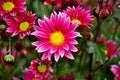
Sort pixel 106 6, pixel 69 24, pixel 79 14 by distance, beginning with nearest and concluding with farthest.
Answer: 1. pixel 69 24
2. pixel 79 14
3. pixel 106 6

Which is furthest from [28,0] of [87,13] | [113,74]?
[113,74]

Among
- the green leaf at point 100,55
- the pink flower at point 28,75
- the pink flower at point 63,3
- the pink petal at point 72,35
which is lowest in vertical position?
the pink flower at point 28,75

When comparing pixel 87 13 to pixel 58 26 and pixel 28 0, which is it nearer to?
pixel 58 26

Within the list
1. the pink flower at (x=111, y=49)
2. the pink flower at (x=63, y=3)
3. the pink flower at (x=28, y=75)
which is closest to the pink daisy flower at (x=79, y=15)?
the pink flower at (x=63, y=3)

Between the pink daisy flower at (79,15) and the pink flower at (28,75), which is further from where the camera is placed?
the pink flower at (28,75)

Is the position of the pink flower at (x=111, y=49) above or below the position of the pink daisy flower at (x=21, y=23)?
below

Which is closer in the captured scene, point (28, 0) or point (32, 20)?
point (32, 20)

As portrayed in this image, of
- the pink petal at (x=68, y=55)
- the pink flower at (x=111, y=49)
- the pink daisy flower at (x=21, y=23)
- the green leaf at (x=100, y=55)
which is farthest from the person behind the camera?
the pink flower at (x=111, y=49)

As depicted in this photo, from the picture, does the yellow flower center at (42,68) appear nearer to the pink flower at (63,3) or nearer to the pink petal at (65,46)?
the pink petal at (65,46)
